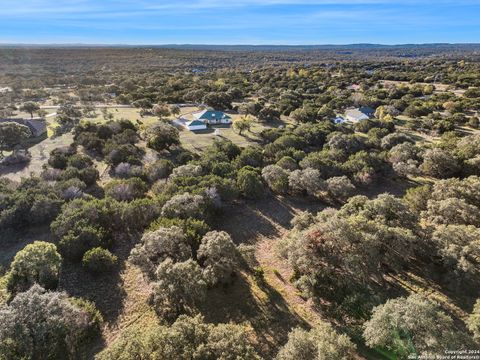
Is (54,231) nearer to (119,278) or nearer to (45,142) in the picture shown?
(119,278)

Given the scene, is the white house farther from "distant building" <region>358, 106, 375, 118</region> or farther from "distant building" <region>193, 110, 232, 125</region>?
"distant building" <region>193, 110, 232, 125</region>

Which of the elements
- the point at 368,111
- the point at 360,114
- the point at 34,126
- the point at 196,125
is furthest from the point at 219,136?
the point at 368,111

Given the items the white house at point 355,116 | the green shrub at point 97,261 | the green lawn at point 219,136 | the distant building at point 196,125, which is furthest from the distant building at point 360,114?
the green shrub at point 97,261

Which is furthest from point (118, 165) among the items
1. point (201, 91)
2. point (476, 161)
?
point (201, 91)

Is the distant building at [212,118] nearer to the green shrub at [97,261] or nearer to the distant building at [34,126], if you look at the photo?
the distant building at [34,126]

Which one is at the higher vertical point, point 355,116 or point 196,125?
point 355,116

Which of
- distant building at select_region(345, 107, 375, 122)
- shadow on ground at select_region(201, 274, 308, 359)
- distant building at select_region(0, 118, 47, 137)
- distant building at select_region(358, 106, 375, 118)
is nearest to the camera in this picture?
shadow on ground at select_region(201, 274, 308, 359)

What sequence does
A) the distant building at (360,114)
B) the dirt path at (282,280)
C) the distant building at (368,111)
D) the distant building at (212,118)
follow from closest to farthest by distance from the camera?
1. the dirt path at (282,280)
2. the distant building at (212,118)
3. the distant building at (360,114)
4. the distant building at (368,111)

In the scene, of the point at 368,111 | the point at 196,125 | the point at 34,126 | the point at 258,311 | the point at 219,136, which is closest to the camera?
the point at 258,311

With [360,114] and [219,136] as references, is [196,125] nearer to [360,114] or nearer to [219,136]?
[219,136]

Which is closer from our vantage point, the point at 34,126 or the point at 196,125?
the point at 34,126

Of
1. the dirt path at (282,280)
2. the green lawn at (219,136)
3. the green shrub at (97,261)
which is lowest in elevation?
the dirt path at (282,280)

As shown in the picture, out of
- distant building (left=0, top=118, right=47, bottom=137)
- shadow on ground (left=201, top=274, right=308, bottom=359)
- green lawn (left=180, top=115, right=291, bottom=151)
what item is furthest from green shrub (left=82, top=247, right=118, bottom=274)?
distant building (left=0, top=118, right=47, bottom=137)

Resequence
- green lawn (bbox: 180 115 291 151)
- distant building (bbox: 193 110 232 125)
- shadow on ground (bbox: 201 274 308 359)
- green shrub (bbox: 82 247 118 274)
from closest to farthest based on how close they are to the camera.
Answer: shadow on ground (bbox: 201 274 308 359), green shrub (bbox: 82 247 118 274), green lawn (bbox: 180 115 291 151), distant building (bbox: 193 110 232 125)
